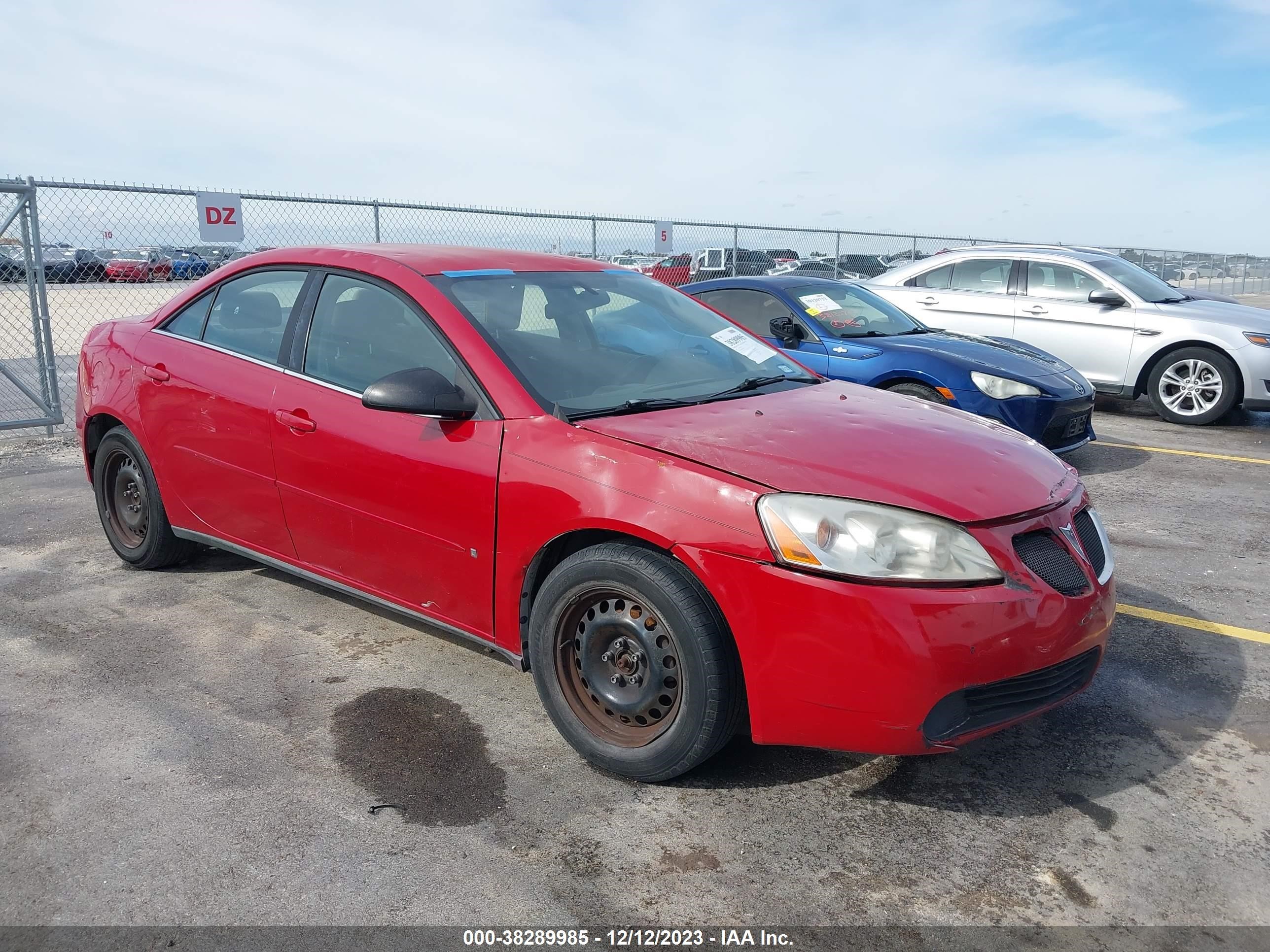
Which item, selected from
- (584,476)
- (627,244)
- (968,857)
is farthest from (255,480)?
(627,244)

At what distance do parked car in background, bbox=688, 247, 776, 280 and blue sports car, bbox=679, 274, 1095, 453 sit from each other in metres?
8.68

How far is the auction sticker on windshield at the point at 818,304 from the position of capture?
746cm

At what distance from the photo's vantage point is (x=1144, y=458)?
7.71 metres

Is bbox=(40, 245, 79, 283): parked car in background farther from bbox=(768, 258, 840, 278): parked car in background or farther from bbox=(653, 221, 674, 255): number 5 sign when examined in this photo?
bbox=(768, 258, 840, 278): parked car in background

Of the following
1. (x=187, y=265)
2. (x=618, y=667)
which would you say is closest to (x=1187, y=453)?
(x=618, y=667)

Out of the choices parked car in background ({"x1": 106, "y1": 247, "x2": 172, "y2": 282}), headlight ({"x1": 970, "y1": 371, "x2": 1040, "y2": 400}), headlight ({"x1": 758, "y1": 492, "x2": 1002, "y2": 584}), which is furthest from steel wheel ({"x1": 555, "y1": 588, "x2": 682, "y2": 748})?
parked car in background ({"x1": 106, "y1": 247, "x2": 172, "y2": 282})

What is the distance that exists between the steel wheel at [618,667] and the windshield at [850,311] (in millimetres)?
4732

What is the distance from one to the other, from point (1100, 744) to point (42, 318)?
8251 mm

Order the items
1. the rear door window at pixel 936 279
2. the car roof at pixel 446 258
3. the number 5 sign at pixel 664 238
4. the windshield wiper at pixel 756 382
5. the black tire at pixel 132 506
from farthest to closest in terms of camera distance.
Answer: the number 5 sign at pixel 664 238 → the rear door window at pixel 936 279 → the black tire at pixel 132 506 → the car roof at pixel 446 258 → the windshield wiper at pixel 756 382

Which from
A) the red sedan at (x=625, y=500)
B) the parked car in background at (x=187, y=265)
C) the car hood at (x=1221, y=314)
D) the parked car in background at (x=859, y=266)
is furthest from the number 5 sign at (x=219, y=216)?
the parked car in background at (x=859, y=266)

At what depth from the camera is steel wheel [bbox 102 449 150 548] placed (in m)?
4.62

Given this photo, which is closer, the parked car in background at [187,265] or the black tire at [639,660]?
the black tire at [639,660]

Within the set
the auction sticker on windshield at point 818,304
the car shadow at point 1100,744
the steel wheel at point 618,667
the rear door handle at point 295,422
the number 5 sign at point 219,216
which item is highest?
the number 5 sign at point 219,216

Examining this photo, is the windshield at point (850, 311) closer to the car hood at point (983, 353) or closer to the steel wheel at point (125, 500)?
the car hood at point (983, 353)
